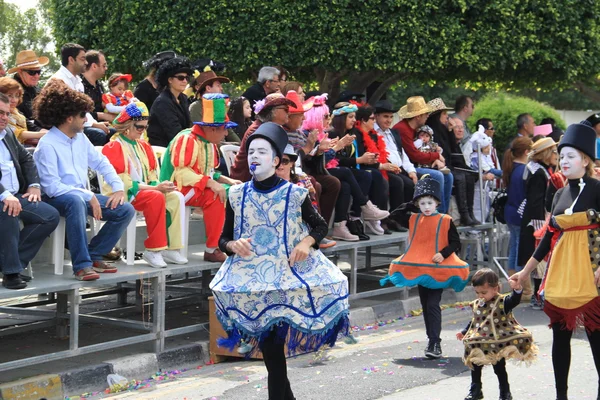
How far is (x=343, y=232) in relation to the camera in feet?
37.8

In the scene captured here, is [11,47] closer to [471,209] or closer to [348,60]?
[348,60]

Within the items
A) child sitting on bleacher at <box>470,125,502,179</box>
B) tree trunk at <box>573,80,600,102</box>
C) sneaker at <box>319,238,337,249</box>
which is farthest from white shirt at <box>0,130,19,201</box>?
tree trunk at <box>573,80,600,102</box>

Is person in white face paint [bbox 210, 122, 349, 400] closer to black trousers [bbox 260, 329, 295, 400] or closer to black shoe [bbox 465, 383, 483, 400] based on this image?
black trousers [bbox 260, 329, 295, 400]

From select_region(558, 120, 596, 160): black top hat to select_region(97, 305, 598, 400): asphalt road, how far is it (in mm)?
2044

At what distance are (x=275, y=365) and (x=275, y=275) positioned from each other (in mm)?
604

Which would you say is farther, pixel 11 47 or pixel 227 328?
pixel 11 47

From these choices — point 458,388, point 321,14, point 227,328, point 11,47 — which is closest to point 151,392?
point 227,328

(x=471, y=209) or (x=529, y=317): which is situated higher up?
(x=471, y=209)

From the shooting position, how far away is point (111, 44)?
57.8ft

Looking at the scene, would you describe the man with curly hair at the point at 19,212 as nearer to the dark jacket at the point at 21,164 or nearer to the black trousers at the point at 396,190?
the dark jacket at the point at 21,164

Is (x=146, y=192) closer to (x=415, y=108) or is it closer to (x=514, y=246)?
(x=415, y=108)

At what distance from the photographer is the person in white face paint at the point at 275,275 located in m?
6.63

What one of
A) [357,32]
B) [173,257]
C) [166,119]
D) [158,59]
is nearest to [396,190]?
[166,119]

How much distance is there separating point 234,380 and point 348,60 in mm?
9215
